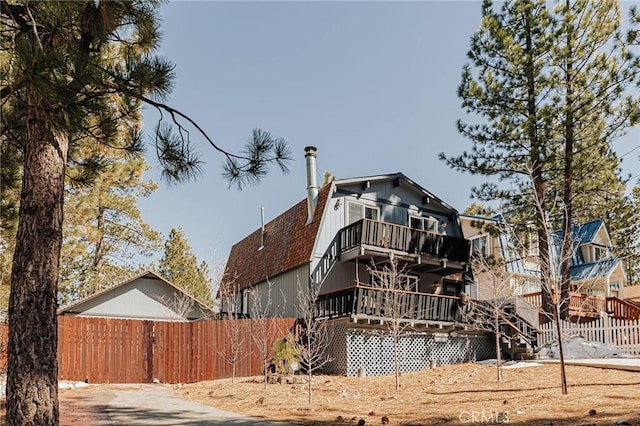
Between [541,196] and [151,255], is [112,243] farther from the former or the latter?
[541,196]

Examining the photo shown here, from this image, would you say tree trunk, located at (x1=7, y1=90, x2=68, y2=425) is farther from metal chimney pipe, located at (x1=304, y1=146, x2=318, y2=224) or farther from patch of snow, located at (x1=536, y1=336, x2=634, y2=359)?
metal chimney pipe, located at (x1=304, y1=146, x2=318, y2=224)

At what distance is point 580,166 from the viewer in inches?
760

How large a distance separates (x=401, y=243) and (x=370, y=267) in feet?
4.68

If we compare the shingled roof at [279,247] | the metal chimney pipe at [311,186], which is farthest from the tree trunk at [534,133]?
the metal chimney pipe at [311,186]

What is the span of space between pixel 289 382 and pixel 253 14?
924 cm

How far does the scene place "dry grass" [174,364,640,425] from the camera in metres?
8.95

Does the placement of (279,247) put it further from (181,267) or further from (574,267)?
(574,267)

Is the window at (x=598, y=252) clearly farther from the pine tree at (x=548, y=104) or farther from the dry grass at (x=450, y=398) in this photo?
the dry grass at (x=450, y=398)

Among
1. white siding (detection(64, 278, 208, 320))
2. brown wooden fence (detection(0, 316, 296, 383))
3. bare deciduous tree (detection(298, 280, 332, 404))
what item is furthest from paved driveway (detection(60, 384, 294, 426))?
white siding (detection(64, 278, 208, 320))

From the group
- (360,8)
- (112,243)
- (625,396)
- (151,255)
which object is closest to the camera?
(625,396)

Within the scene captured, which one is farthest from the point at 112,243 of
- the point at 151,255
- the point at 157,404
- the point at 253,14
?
the point at 253,14

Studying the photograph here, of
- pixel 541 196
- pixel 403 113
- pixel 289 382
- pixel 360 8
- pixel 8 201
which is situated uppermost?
pixel 360 8

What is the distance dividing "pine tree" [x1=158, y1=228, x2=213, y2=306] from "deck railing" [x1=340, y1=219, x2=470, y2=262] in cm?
1628

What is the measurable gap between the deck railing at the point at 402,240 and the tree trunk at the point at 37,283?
14.2 metres
